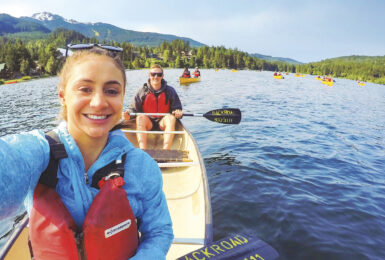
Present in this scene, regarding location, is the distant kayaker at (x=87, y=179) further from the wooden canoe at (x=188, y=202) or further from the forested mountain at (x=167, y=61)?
the forested mountain at (x=167, y=61)

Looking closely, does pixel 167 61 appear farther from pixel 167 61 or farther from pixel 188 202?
pixel 188 202

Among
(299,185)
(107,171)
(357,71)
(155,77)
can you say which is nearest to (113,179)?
(107,171)

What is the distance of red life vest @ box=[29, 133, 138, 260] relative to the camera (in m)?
1.25

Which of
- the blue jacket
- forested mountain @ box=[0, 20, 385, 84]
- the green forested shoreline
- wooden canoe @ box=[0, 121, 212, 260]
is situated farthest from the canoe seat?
the green forested shoreline

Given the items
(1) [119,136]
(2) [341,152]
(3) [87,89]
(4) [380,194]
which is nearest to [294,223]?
(4) [380,194]

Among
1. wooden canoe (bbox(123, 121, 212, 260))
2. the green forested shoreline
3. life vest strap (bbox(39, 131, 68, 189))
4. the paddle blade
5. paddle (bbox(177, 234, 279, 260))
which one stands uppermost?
the green forested shoreline

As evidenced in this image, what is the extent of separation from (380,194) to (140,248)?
6422 millimetres

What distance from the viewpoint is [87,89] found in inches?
54.4

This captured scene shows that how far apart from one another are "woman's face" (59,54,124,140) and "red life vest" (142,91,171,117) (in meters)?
5.09

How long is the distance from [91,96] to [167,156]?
364 cm

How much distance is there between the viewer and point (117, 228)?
4.54 ft

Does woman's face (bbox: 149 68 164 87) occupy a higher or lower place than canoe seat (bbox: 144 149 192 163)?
higher

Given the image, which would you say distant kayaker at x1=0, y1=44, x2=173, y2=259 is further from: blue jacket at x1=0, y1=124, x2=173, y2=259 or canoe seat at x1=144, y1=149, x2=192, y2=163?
canoe seat at x1=144, y1=149, x2=192, y2=163

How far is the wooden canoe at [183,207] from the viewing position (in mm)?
2561
